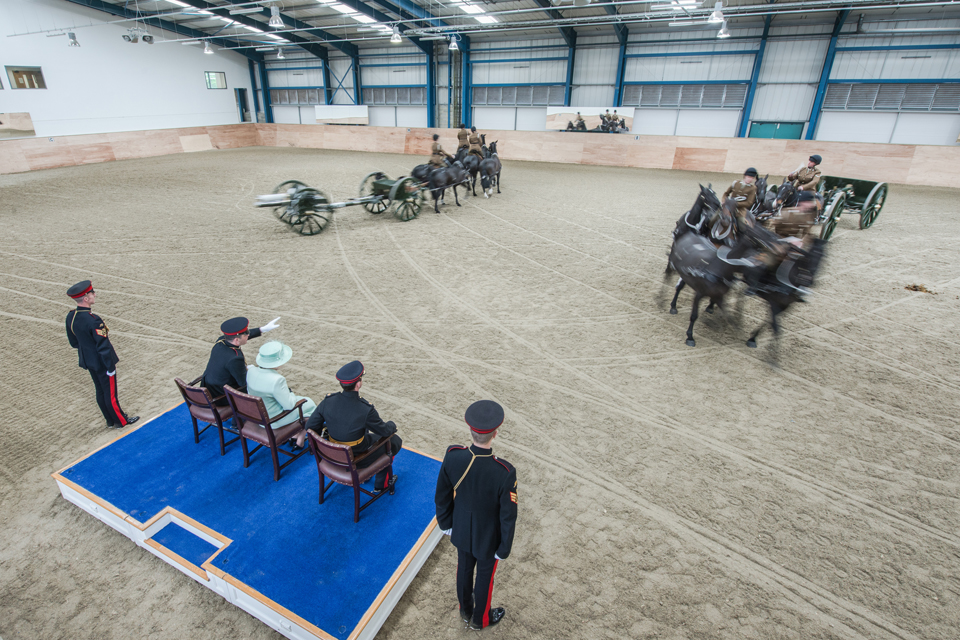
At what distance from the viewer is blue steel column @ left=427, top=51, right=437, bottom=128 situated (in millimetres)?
26641

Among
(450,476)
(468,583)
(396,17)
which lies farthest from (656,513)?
(396,17)

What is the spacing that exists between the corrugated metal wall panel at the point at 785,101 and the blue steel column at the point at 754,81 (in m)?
0.44

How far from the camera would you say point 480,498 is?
2322 mm

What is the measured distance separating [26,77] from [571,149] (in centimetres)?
2423

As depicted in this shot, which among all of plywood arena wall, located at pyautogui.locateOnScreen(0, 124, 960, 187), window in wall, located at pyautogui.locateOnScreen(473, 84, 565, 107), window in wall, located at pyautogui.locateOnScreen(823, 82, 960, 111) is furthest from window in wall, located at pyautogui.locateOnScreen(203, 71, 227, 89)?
window in wall, located at pyautogui.locateOnScreen(823, 82, 960, 111)

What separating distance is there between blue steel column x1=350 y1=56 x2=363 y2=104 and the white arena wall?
8812 mm

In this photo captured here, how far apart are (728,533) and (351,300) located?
5512 millimetres

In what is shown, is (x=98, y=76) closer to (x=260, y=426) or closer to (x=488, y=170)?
(x=488, y=170)

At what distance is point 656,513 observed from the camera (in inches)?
135

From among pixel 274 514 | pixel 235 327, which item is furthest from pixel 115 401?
pixel 274 514

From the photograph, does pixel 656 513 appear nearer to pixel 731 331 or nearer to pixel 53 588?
pixel 731 331

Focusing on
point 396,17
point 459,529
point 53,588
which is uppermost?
point 396,17

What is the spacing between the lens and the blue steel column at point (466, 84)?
25.2 meters

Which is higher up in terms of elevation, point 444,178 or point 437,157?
point 437,157
